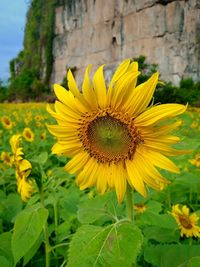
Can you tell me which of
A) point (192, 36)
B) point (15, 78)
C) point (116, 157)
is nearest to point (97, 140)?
point (116, 157)

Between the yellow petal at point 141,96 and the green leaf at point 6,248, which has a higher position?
the yellow petal at point 141,96

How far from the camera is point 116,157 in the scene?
3.67ft

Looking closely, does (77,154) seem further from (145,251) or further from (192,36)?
(192,36)

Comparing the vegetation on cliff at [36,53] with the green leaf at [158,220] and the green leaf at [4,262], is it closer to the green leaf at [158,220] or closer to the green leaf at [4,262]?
the green leaf at [158,220]

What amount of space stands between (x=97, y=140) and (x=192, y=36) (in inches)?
1166

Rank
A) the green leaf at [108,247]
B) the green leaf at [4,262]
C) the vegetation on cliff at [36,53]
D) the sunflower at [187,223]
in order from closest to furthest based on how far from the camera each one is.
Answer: the green leaf at [108,247] → the green leaf at [4,262] → the sunflower at [187,223] → the vegetation on cliff at [36,53]

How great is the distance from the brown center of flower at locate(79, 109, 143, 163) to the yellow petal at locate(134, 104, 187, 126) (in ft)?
0.10

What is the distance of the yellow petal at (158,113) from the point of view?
0.96 metres

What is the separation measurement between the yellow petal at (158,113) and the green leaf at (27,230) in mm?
325

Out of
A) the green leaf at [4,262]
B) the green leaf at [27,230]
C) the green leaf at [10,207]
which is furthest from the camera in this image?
the green leaf at [10,207]

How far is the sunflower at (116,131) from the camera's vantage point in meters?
1.00

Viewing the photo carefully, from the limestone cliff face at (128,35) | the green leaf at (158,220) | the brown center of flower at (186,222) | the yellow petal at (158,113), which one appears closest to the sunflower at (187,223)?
the brown center of flower at (186,222)

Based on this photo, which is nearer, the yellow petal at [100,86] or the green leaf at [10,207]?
the yellow petal at [100,86]

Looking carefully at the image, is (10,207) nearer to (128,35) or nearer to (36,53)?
(128,35)
